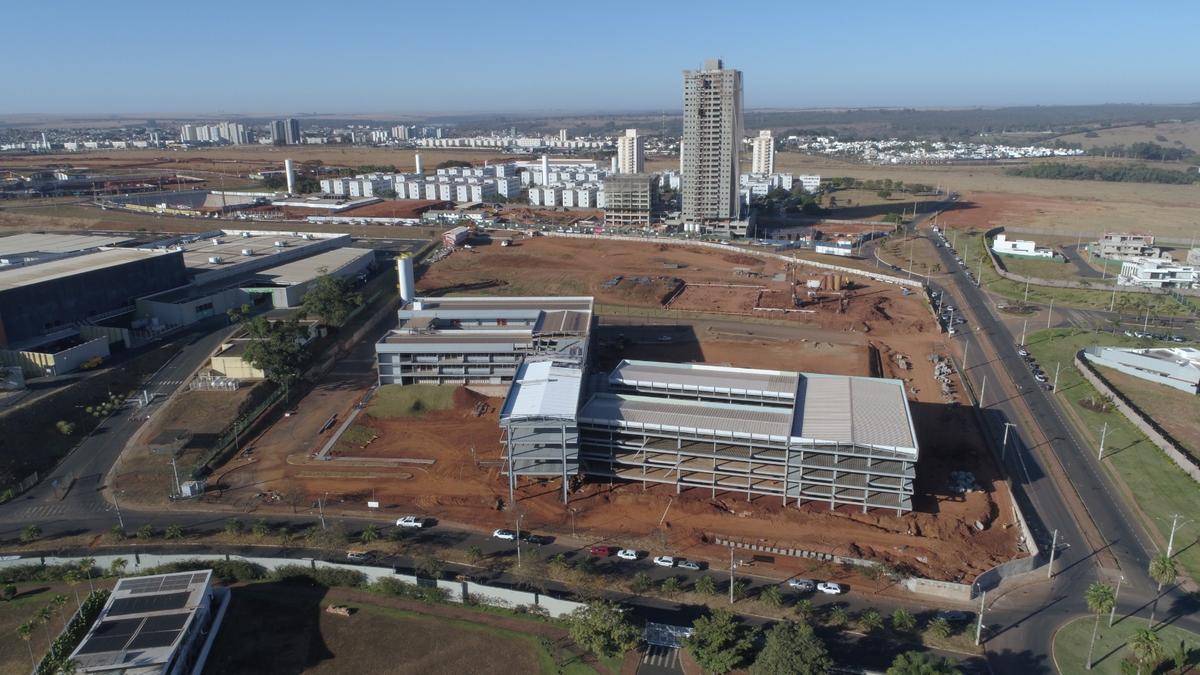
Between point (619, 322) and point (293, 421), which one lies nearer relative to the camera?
point (293, 421)

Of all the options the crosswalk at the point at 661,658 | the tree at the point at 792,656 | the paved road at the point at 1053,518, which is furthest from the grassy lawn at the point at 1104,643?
the crosswalk at the point at 661,658

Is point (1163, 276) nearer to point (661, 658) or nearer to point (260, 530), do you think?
point (661, 658)

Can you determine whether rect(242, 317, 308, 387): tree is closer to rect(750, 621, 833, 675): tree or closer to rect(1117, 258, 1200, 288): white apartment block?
rect(750, 621, 833, 675): tree

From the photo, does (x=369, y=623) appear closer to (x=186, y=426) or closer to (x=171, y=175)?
(x=186, y=426)

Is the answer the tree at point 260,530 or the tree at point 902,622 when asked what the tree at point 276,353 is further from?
the tree at point 902,622

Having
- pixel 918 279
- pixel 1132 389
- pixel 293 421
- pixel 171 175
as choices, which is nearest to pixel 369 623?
pixel 293 421
